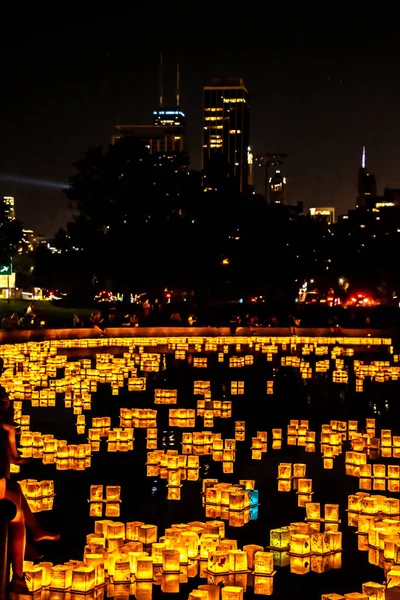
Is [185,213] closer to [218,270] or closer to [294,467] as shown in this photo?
[218,270]

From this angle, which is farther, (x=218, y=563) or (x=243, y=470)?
(x=243, y=470)

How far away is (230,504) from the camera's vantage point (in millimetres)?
9555

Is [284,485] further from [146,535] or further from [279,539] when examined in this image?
[146,535]

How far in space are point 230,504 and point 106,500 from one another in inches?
51.2

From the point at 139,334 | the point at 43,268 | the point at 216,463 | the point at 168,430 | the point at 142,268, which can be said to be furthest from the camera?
the point at 43,268

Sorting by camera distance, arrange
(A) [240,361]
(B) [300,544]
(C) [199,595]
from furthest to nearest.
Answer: (A) [240,361] → (B) [300,544] → (C) [199,595]

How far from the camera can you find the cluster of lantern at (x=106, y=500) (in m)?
9.52

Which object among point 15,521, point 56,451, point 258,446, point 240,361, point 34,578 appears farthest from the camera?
point 240,361

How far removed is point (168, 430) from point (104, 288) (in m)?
34.4

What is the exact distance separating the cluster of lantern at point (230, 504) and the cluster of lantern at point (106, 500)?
0.89 metres

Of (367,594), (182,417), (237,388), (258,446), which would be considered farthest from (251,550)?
(237,388)

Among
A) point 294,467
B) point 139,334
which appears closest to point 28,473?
point 294,467

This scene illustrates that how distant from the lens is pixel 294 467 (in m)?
11.3

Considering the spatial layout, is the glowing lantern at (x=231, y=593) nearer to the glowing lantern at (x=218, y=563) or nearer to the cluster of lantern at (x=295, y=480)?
the glowing lantern at (x=218, y=563)
